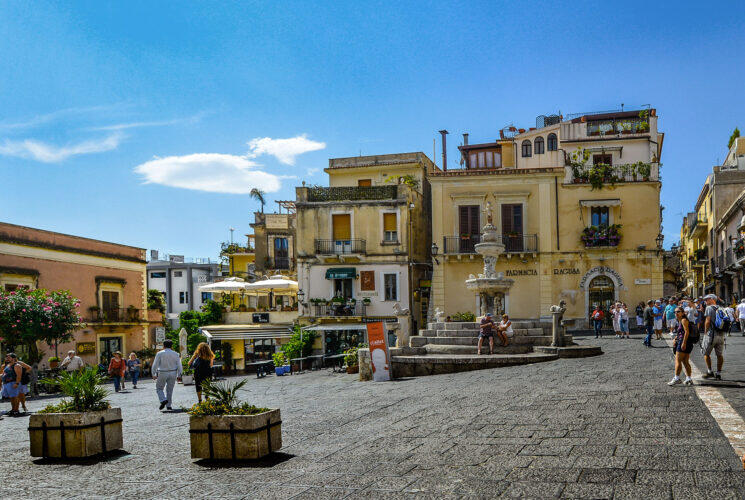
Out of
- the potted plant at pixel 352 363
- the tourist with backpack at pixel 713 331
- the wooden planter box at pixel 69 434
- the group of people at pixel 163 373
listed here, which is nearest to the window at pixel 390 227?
the potted plant at pixel 352 363

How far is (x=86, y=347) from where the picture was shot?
3300cm

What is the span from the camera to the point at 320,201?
3684 cm

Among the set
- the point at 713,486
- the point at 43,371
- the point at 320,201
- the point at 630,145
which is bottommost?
the point at 43,371

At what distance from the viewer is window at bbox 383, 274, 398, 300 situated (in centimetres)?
3609

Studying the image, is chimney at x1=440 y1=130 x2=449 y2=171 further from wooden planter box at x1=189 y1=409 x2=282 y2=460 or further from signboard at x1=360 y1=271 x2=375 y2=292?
wooden planter box at x1=189 y1=409 x2=282 y2=460

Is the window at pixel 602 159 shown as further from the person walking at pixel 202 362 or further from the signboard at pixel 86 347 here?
the person walking at pixel 202 362

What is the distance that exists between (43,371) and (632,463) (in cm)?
2386

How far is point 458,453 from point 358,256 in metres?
28.5

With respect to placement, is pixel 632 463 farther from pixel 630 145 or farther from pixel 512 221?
pixel 630 145

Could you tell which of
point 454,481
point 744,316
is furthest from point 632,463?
point 744,316

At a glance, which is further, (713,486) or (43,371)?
(43,371)

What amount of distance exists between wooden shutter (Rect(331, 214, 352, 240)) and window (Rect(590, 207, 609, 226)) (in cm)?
1204

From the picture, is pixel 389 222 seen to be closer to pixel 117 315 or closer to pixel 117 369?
pixel 117 315

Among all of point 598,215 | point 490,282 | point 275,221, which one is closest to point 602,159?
point 598,215
